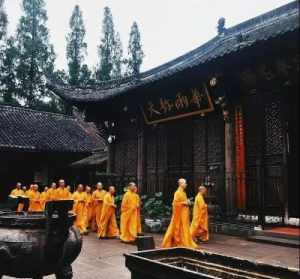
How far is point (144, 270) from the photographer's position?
3.44 m

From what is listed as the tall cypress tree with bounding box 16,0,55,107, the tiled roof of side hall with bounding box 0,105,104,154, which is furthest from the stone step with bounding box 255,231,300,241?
the tall cypress tree with bounding box 16,0,55,107

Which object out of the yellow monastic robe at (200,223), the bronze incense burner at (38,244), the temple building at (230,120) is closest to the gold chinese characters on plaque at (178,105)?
the temple building at (230,120)

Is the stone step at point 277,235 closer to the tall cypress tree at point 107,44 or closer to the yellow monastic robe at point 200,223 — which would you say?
the yellow monastic robe at point 200,223

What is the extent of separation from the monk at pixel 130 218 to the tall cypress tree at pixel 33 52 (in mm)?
24277

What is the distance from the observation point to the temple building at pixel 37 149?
66.7ft

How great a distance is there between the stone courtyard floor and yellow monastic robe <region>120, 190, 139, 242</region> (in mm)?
291

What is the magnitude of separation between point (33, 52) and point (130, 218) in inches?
1026

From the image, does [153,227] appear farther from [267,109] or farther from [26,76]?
[26,76]

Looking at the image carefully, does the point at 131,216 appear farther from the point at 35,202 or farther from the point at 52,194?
the point at 35,202

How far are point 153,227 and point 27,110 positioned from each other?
16460mm

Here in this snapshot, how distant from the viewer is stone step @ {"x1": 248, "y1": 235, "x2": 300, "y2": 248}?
25.4 feet

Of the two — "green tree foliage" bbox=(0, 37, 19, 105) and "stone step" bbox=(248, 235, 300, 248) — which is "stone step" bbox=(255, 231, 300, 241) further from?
"green tree foliage" bbox=(0, 37, 19, 105)

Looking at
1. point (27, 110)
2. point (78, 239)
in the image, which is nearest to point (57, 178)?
point (27, 110)

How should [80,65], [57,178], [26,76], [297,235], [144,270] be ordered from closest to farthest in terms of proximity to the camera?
[144,270], [297,235], [57,178], [26,76], [80,65]
